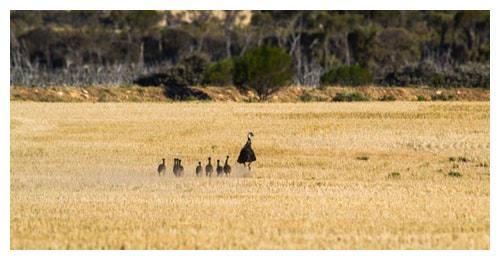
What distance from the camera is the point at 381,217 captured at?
1728cm

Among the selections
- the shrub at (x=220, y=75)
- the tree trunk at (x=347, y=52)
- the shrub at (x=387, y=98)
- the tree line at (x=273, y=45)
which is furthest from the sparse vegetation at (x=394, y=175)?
the tree trunk at (x=347, y=52)

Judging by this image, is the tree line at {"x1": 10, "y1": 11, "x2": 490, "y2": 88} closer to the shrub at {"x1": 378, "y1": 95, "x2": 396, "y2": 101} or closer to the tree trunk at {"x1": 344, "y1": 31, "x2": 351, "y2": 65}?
the tree trunk at {"x1": 344, "y1": 31, "x2": 351, "y2": 65}

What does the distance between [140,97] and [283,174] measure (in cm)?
3079

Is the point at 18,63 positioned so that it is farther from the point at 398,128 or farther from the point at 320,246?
the point at 320,246

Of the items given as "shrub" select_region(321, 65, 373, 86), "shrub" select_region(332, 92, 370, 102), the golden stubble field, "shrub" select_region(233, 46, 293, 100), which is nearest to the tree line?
"shrub" select_region(321, 65, 373, 86)

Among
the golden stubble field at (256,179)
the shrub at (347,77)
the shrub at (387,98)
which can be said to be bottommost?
the golden stubble field at (256,179)

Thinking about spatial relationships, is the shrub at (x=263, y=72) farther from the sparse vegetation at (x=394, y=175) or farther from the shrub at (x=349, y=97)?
the sparse vegetation at (x=394, y=175)

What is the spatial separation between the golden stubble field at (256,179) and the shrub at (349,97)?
25.8 ft

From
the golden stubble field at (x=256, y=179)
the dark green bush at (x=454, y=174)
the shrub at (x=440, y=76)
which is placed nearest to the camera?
the golden stubble field at (x=256, y=179)

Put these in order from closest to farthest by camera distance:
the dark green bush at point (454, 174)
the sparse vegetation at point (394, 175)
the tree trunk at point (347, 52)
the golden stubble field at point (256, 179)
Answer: the golden stubble field at point (256, 179) < the sparse vegetation at point (394, 175) < the dark green bush at point (454, 174) < the tree trunk at point (347, 52)

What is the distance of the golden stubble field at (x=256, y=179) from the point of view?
50.8ft

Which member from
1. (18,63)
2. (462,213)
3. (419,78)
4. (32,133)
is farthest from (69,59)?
(462,213)

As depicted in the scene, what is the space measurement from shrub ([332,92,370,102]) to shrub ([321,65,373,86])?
7272 millimetres

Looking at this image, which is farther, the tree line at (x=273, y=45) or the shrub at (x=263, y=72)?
the tree line at (x=273, y=45)
